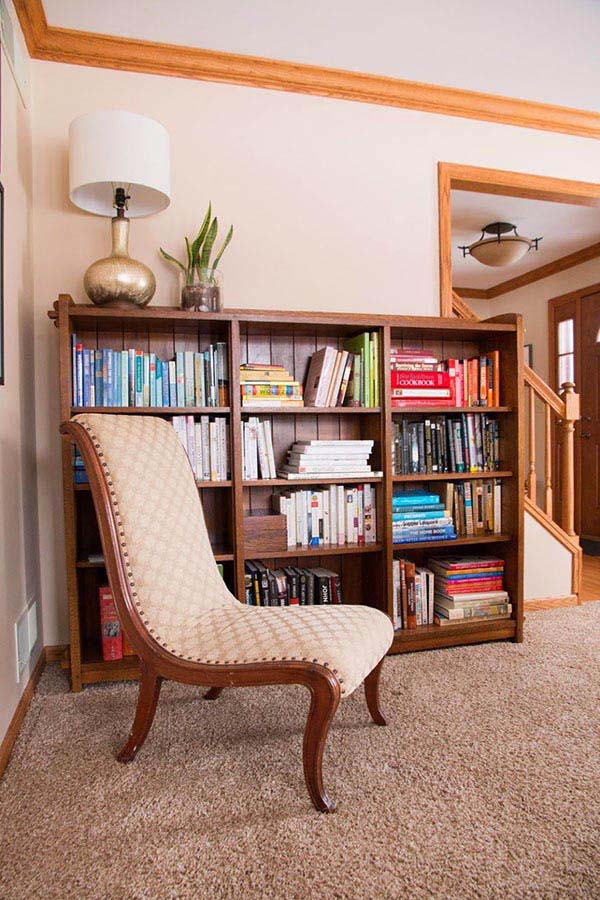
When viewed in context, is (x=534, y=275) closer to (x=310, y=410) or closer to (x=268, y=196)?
(x=268, y=196)

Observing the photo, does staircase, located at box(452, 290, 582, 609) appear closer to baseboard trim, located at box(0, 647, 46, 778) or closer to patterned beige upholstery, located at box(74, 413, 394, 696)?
patterned beige upholstery, located at box(74, 413, 394, 696)

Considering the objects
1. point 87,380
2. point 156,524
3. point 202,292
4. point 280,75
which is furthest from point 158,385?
point 280,75

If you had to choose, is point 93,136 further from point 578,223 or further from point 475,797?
point 578,223

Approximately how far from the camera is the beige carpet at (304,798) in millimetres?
1248

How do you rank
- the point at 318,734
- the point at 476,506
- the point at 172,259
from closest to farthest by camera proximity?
the point at 318,734, the point at 172,259, the point at 476,506

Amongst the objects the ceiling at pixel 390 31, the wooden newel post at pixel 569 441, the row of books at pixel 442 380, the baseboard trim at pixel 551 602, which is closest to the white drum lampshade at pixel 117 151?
the ceiling at pixel 390 31

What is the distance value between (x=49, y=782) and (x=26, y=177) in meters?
2.12

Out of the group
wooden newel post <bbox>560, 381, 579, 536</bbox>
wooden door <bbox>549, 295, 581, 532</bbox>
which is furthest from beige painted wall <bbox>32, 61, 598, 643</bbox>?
wooden door <bbox>549, 295, 581, 532</bbox>

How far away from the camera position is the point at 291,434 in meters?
2.73

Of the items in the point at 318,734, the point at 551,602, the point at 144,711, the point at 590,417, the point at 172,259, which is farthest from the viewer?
the point at 590,417

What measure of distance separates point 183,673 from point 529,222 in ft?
15.1

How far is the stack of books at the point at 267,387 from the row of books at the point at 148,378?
0.08m

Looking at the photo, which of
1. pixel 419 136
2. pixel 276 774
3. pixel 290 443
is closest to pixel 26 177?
pixel 290 443

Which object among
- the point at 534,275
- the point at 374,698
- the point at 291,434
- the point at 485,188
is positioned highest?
the point at 534,275
